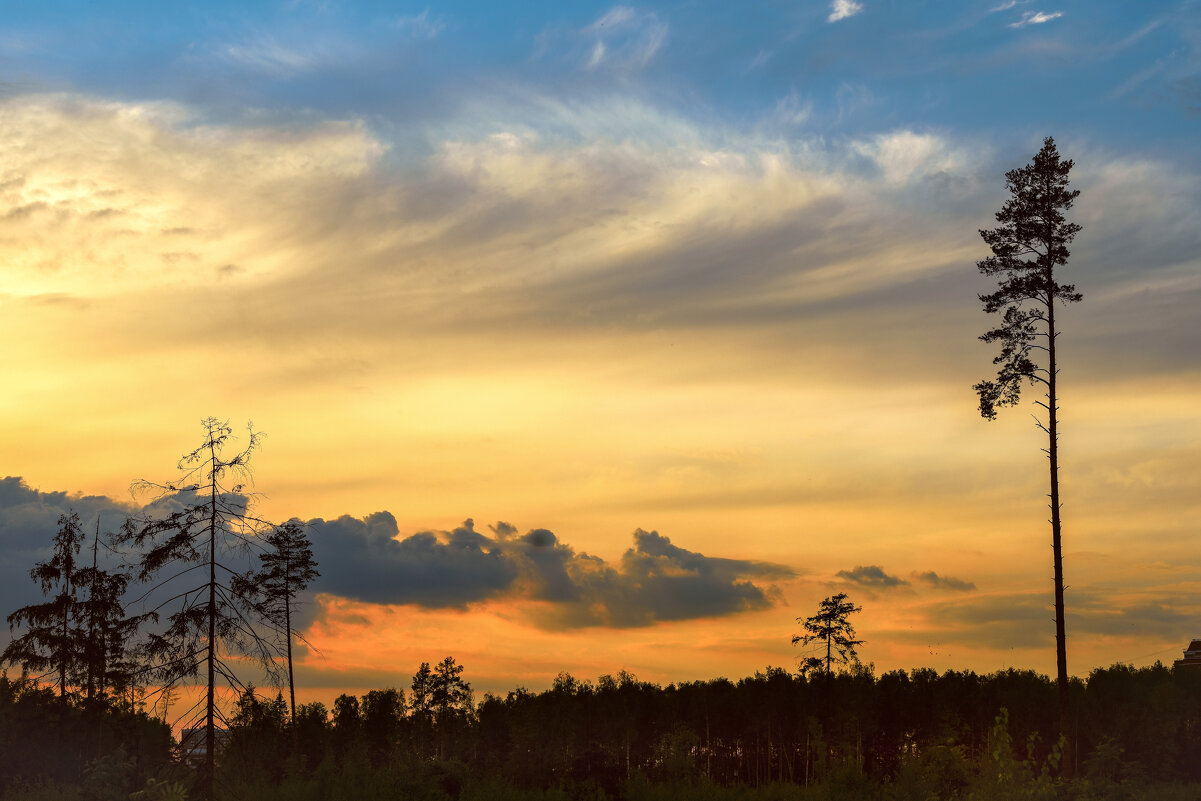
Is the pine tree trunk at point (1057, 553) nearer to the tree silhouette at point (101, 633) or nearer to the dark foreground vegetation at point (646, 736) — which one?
the dark foreground vegetation at point (646, 736)

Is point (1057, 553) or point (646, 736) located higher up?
point (1057, 553)

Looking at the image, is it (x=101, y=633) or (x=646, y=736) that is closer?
(x=101, y=633)

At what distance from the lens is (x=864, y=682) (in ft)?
360

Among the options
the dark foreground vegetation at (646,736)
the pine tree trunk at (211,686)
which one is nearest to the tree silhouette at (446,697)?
the dark foreground vegetation at (646,736)

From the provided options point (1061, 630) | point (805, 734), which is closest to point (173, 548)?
point (1061, 630)

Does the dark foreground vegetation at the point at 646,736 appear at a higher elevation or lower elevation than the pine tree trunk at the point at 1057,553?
lower

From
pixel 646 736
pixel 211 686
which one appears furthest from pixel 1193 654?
pixel 211 686

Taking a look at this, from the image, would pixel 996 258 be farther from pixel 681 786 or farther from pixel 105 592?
pixel 105 592

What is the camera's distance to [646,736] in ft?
385

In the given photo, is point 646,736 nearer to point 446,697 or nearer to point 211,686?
point 446,697

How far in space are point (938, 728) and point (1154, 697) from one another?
66.0 ft

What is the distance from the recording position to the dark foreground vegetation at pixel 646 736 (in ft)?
183

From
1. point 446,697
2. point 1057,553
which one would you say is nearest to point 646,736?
point 446,697

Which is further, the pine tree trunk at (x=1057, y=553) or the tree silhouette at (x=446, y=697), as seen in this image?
the tree silhouette at (x=446, y=697)
